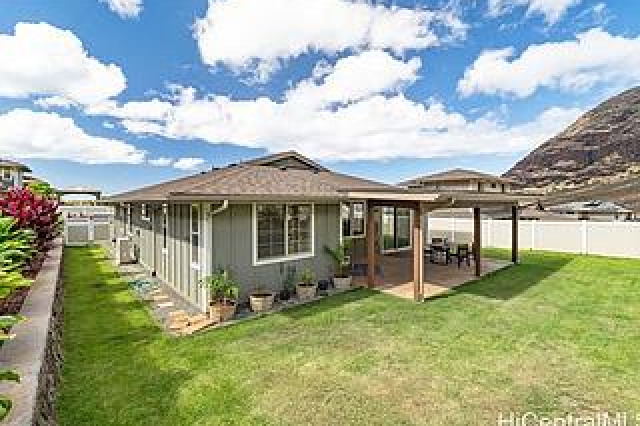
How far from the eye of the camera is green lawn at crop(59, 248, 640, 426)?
4324 millimetres

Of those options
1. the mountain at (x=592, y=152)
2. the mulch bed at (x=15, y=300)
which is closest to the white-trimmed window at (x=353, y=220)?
the mulch bed at (x=15, y=300)

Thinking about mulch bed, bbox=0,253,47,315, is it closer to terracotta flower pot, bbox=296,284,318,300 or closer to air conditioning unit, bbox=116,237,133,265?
terracotta flower pot, bbox=296,284,318,300

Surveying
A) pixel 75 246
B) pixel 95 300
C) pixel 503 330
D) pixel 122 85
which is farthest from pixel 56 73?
pixel 503 330

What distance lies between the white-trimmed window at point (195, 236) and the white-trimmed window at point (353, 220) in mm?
5311

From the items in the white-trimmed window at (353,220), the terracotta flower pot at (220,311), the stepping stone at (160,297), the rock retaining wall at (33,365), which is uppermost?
the white-trimmed window at (353,220)

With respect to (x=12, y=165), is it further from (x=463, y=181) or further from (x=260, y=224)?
(x=463, y=181)

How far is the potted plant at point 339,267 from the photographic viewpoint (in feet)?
33.3

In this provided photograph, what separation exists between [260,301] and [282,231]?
1.86m

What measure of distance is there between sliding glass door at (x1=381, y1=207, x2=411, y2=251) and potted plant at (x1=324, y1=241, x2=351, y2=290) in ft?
16.2

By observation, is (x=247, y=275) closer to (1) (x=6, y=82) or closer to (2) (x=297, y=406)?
(2) (x=297, y=406)

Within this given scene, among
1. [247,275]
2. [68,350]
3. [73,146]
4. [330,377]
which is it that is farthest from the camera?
[73,146]

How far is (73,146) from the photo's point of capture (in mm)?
41688

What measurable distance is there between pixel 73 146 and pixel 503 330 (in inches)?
1876

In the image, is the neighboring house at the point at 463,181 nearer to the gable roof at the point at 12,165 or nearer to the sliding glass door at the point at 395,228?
the sliding glass door at the point at 395,228
